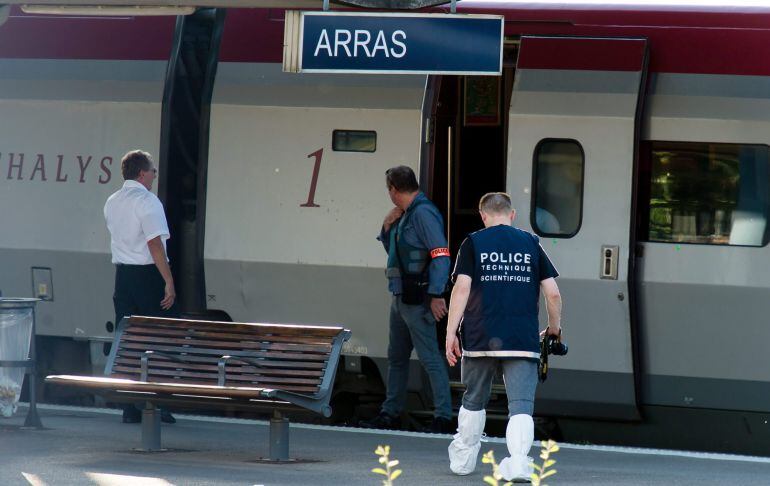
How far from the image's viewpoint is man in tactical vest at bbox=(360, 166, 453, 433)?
30.5 feet

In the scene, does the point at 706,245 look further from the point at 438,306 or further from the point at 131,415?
the point at 131,415

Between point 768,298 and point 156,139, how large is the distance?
4481mm

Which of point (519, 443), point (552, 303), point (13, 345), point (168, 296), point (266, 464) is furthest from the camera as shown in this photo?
point (168, 296)

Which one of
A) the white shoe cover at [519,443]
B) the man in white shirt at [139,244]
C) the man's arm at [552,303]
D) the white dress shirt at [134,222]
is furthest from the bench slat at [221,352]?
the man's arm at [552,303]

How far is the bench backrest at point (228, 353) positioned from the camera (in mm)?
8016

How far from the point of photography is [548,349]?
7715 mm

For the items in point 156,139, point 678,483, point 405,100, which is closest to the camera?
point 678,483

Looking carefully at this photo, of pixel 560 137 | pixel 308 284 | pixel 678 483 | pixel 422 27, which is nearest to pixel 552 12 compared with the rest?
pixel 560 137

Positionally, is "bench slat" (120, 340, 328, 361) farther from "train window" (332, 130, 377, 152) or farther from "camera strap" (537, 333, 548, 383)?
"train window" (332, 130, 377, 152)

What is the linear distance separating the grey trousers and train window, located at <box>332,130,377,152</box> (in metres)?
2.65

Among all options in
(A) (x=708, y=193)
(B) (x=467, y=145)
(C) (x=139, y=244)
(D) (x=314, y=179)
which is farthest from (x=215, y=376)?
(B) (x=467, y=145)

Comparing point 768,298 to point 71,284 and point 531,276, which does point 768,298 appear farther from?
point 71,284

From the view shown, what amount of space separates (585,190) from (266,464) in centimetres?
295

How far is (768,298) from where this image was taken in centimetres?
917
